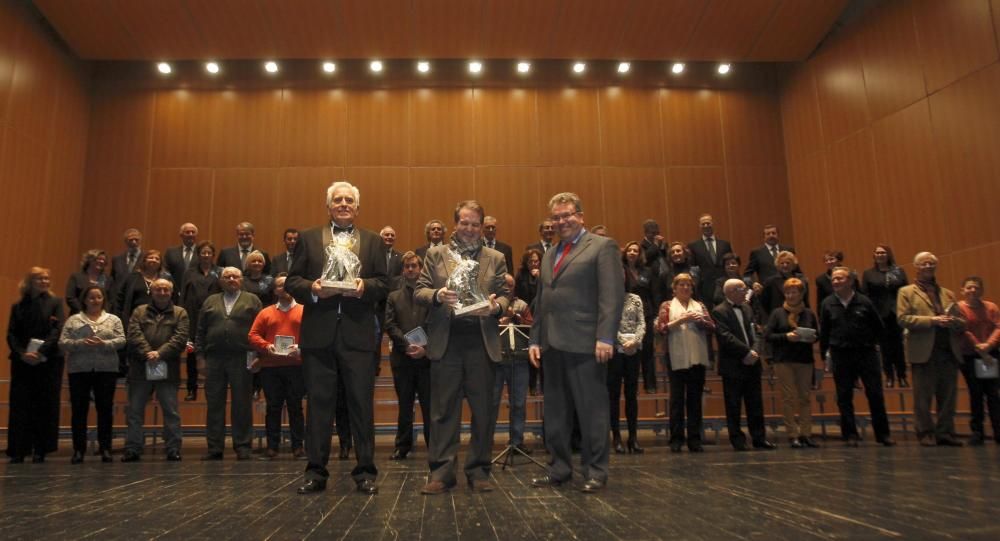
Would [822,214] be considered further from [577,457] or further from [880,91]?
[577,457]

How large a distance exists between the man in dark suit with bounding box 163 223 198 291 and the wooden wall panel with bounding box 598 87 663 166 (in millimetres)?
6525

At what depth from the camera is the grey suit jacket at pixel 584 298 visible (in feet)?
12.0

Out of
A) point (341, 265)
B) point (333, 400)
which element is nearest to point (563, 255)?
point (341, 265)

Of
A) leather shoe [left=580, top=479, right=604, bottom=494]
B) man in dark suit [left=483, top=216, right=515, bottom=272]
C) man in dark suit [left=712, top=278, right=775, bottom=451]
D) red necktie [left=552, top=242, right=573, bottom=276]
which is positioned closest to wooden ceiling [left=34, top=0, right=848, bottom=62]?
man in dark suit [left=483, top=216, right=515, bottom=272]

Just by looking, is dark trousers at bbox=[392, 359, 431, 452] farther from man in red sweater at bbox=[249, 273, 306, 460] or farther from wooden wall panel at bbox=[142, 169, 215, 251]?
wooden wall panel at bbox=[142, 169, 215, 251]

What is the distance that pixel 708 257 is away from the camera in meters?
9.02

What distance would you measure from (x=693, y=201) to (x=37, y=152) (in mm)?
9923

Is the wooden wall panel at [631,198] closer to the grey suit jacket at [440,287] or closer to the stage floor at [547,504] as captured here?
the stage floor at [547,504]

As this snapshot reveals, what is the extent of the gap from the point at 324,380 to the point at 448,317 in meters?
0.73

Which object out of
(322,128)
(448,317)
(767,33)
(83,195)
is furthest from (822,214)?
(83,195)

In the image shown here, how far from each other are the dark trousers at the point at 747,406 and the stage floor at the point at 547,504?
1.14 m

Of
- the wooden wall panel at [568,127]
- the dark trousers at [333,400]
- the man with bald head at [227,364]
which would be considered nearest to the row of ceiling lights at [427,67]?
the wooden wall panel at [568,127]

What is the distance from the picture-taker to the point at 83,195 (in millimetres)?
10844

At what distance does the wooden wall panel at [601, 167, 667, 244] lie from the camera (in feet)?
36.9
